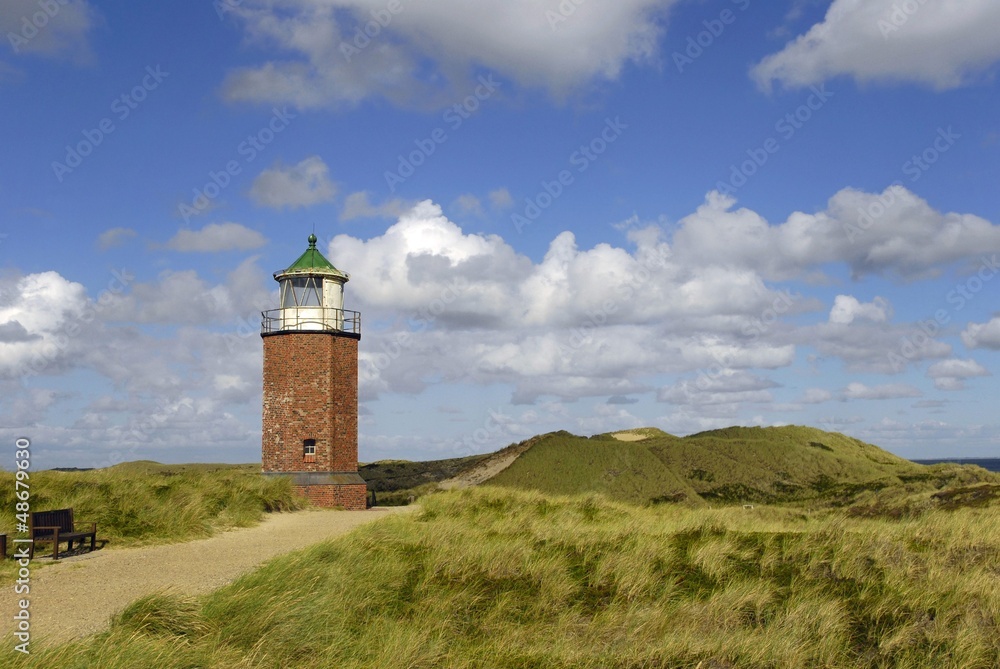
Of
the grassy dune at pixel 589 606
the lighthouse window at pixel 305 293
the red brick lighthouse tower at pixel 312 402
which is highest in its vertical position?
the lighthouse window at pixel 305 293

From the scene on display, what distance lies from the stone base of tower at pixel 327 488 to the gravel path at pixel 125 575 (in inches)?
292

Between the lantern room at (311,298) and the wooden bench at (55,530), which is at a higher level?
the lantern room at (311,298)

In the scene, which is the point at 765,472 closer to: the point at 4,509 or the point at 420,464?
the point at 420,464

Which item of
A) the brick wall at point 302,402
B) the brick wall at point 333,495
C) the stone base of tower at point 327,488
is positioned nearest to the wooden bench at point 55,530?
the brick wall at point 333,495

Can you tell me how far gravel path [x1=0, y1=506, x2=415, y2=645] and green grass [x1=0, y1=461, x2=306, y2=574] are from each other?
27.5 inches

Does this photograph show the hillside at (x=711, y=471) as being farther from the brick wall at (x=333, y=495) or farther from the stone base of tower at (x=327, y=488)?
the stone base of tower at (x=327, y=488)

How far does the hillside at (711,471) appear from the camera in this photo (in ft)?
98.4

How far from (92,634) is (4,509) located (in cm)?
988

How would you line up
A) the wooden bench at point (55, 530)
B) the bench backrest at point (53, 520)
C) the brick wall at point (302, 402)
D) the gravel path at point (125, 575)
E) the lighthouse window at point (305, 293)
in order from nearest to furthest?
1. the gravel path at point (125, 575)
2. the wooden bench at point (55, 530)
3. the bench backrest at point (53, 520)
4. the brick wall at point (302, 402)
5. the lighthouse window at point (305, 293)

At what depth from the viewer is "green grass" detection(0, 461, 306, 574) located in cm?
1531

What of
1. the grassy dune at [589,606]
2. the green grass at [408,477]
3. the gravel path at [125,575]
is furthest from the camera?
the green grass at [408,477]

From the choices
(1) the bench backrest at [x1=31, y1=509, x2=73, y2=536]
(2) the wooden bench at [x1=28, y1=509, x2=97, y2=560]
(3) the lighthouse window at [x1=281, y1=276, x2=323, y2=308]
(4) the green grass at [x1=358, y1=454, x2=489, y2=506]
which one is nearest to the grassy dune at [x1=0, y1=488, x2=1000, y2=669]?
(2) the wooden bench at [x1=28, y1=509, x2=97, y2=560]

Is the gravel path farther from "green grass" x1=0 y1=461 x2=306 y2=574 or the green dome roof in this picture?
the green dome roof

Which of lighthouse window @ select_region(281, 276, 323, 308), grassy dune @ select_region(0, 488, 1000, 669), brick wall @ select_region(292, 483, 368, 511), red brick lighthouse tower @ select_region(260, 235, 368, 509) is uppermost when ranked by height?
lighthouse window @ select_region(281, 276, 323, 308)
